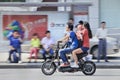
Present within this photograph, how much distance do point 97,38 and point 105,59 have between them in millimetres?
1300

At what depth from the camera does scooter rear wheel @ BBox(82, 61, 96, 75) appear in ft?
60.5

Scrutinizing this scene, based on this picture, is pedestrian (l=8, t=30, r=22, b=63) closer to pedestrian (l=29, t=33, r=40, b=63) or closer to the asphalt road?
pedestrian (l=29, t=33, r=40, b=63)

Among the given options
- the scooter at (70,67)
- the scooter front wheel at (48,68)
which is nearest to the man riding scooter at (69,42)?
the scooter at (70,67)

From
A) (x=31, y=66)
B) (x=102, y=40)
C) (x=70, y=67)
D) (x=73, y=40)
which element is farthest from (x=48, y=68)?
(x=102, y=40)

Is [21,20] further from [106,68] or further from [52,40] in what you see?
[106,68]

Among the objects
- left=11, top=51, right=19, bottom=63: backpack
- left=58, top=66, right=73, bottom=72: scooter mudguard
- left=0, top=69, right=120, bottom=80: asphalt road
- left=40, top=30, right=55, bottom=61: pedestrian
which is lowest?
left=0, top=69, right=120, bottom=80: asphalt road

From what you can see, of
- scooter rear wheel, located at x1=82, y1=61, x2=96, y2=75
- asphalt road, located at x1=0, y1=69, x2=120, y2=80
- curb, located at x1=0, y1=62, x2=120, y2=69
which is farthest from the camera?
curb, located at x1=0, y1=62, x2=120, y2=69

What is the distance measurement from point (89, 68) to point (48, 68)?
4.38 ft

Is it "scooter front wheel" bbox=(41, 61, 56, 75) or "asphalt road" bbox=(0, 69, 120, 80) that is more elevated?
"scooter front wheel" bbox=(41, 61, 56, 75)

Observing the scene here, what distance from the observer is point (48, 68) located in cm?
1856

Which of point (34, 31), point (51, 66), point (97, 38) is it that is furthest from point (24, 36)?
point (51, 66)

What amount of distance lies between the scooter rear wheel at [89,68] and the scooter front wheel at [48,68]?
980 mm

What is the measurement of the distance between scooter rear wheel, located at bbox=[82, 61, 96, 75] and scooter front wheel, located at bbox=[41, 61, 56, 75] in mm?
980

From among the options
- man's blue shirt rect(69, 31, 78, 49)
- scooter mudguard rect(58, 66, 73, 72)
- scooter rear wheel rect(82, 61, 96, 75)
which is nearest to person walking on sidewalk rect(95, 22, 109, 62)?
scooter rear wheel rect(82, 61, 96, 75)
